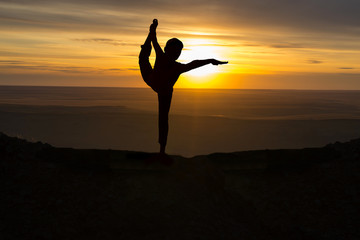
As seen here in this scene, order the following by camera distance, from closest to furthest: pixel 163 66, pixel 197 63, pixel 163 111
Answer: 1. pixel 197 63
2. pixel 163 66
3. pixel 163 111

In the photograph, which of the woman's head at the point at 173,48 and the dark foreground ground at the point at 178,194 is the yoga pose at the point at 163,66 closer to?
the woman's head at the point at 173,48

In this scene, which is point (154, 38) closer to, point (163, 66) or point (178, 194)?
point (163, 66)

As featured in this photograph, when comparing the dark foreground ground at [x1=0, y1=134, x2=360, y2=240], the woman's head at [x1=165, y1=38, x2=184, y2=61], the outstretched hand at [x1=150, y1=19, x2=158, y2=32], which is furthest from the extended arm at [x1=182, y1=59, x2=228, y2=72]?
the dark foreground ground at [x1=0, y1=134, x2=360, y2=240]

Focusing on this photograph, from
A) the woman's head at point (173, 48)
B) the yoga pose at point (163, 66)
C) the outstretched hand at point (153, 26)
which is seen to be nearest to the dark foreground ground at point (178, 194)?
the yoga pose at point (163, 66)

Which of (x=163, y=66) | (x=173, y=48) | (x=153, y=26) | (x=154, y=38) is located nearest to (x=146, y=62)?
(x=163, y=66)

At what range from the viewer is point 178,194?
8000 millimetres

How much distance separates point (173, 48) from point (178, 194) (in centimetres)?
313

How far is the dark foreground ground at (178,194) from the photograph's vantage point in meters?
6.86

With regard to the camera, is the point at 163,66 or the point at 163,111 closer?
the point at 163,66

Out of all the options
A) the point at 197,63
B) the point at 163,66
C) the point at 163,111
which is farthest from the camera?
the point at 163,111

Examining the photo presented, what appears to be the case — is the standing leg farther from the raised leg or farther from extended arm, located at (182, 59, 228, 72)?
extended arm, located at (182, 59, 228, 72)

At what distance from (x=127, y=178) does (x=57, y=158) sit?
1.79 meters

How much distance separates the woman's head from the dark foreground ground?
8.13ft

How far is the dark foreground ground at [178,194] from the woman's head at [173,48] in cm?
248
